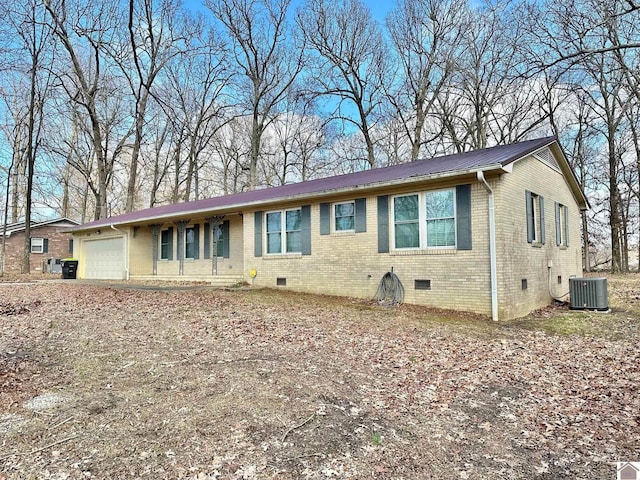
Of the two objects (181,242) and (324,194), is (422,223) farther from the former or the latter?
(181,242)

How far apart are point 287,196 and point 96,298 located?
559 cm

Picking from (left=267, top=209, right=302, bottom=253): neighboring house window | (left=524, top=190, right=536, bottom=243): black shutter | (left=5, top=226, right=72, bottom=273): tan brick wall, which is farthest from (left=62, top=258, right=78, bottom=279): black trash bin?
(left=524, top=190, right=536, bottom=243): black shutter

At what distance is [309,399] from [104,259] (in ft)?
61.4

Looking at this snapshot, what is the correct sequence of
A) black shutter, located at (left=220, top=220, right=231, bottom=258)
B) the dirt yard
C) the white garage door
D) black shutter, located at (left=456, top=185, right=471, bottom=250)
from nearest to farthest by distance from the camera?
the dirt yard → black shutter, located at (left=456, top=185, right=471, bottom=250) → black shutter, located at (left=220, top=220, right=231, bottom=258) → the white garage door

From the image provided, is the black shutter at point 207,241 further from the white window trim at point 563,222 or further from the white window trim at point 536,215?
the white window trim at point 563,222

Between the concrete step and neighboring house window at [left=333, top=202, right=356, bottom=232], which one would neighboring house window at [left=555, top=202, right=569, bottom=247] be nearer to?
neighboring house window at [left=333, top=202, right=356, bottom=232]

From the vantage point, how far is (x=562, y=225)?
13398 mm

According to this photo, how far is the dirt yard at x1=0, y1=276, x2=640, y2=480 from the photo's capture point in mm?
2959

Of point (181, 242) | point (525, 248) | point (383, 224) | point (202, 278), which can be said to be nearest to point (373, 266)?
point (383, 224)

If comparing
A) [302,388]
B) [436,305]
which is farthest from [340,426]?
[436,305]

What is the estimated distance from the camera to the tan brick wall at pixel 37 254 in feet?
85.8

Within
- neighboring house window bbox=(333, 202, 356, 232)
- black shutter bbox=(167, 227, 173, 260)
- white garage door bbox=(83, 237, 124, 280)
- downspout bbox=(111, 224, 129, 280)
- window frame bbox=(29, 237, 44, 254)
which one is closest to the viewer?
neighboring house window bbox=(333, 202, 356, 232)

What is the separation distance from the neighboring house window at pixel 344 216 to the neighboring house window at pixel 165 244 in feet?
30.2

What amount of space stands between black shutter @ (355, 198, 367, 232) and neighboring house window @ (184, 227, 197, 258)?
A: 8.32 meters
